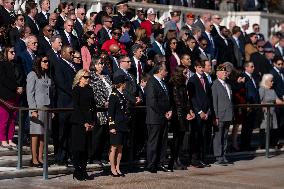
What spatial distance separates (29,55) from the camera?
55.8 ft

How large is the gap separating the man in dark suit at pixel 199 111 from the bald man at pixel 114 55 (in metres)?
1.49

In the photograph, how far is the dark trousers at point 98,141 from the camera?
16.5 metres

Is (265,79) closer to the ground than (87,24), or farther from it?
closer to the ground

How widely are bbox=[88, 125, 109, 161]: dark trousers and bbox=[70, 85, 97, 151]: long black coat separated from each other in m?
0.80

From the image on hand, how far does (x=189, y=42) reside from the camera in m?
20.5

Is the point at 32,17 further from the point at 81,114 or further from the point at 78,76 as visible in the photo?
the point at 81,114

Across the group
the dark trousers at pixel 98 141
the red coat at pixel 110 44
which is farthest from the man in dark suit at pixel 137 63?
the dark trousers at pixel 98 141

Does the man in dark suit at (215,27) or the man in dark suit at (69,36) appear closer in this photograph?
the man in dark suit at (69,36)

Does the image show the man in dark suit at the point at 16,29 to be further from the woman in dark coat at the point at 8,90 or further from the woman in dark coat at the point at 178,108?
the woman in dark coat at the point at 178,108

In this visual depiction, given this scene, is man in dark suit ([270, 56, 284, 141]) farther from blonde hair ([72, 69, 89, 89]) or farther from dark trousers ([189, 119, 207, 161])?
blonde hair ([72, 69, 89, 89])

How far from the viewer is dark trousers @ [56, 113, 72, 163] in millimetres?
16312

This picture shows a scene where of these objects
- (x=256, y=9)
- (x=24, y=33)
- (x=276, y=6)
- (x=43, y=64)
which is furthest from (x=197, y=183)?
(x=276, y=6)

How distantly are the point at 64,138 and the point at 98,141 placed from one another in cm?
61

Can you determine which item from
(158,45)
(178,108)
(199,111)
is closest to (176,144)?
(178,108)
